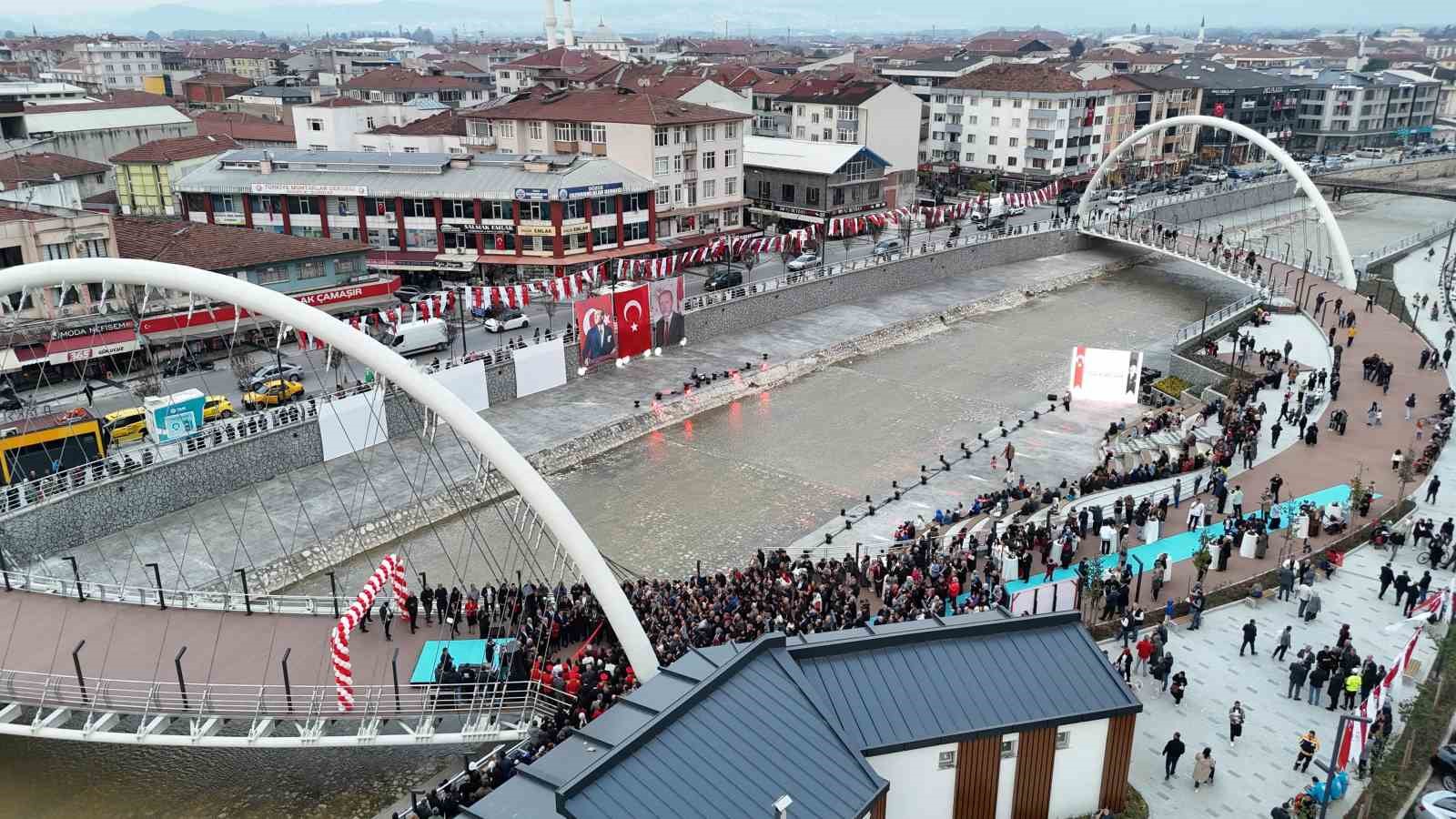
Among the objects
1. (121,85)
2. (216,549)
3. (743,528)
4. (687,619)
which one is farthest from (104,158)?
(121,85)

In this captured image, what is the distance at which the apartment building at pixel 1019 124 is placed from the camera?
85812 mm

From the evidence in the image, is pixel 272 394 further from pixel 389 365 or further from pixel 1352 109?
pixel 1352 109

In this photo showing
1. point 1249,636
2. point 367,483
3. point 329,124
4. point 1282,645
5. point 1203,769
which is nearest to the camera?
point 1203,769

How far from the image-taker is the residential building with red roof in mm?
61344

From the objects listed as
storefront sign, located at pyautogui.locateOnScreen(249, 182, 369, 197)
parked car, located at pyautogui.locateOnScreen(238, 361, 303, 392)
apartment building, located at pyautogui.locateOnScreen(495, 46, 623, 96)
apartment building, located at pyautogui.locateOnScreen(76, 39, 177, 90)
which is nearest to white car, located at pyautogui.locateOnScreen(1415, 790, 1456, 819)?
parked car, located at pyautogui.locateOnScreen(238, 361, 303, 392)

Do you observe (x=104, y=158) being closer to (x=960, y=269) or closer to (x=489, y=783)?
(x=960, y=269)

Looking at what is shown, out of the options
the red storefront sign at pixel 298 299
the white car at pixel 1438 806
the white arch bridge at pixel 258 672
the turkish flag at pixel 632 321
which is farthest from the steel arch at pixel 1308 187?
the white arch bridge at pixel 258 672

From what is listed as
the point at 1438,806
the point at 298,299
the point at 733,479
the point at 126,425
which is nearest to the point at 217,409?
the point at 126,425

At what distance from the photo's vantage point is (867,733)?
16234 mm

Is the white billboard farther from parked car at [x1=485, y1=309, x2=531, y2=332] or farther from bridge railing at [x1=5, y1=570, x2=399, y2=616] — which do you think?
bridge railing at [x1=5, y1=570, x2=399, y2=616]

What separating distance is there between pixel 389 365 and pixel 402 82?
88058 millimetres

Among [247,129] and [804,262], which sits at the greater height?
[247,129]

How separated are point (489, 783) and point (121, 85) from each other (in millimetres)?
166286

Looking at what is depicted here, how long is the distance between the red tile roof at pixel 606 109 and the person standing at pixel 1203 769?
4731 cm
